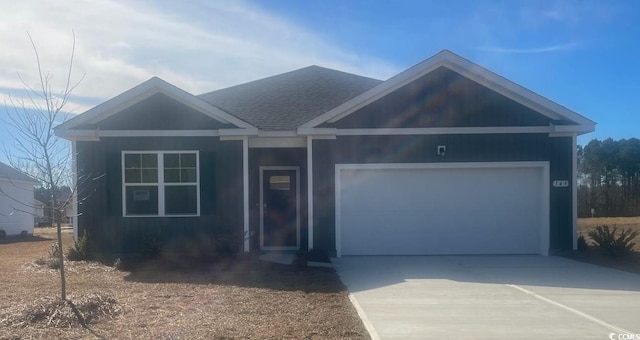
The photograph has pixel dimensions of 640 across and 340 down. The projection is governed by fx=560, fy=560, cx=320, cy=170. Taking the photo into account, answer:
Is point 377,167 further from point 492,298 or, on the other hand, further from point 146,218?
point 146,218

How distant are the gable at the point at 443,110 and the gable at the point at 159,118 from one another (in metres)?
3.34

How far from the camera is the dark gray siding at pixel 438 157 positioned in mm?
13578

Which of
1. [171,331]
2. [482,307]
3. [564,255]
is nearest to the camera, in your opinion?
[171,331]

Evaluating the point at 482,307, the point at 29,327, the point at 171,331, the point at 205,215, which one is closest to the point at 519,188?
the point at 482,307

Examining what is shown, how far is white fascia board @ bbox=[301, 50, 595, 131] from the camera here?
13398mm

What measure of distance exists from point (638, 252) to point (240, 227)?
384 inches

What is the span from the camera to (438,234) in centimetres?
1372

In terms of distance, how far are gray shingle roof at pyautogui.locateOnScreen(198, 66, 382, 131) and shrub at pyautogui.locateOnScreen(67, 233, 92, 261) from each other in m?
4.92

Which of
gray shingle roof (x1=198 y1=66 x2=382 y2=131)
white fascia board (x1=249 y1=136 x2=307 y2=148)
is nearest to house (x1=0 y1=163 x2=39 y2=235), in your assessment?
gray shingle roof (x1=198 y1=66 x2=382 y2=131)

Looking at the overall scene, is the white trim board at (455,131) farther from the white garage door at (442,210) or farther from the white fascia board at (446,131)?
the white garage door at (442,210)

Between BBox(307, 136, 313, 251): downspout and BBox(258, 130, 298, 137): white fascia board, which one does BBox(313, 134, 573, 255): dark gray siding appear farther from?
BBox(258, 130, 298, 137): white fascia board

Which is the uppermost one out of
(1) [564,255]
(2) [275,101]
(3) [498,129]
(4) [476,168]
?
(2) [275,101]

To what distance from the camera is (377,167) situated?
13.6 metres

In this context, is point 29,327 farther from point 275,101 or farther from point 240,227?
point 275,101
